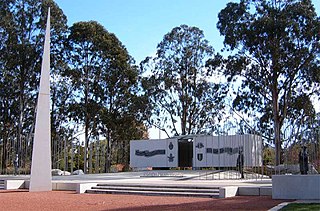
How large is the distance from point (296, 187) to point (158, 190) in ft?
16.5

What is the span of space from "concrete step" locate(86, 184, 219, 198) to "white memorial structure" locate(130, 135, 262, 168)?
10.8 metres

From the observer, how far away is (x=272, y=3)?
106ft

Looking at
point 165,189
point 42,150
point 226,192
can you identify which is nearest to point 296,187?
point 226,192

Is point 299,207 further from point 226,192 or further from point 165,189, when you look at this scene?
point 165,189

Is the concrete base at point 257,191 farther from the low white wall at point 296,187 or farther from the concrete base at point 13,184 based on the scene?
the concrete base at point 13,184

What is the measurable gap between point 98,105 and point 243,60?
14.1 meters

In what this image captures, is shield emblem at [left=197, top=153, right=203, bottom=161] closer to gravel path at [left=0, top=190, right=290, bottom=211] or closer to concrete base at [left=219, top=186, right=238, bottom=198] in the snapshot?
concrete base at [left=219, top=186, right=238, bottom=198]

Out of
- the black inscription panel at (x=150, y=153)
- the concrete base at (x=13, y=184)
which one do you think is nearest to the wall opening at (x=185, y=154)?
the black inscription panel at (x=150, y=153)

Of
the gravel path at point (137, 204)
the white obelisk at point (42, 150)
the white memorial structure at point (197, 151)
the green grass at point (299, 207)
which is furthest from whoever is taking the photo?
the white memorial structure at point (197, 151)

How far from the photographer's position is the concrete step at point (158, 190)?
14578 mm

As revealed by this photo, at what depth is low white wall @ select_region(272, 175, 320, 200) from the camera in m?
12.7

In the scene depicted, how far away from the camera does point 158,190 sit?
51.3 ft

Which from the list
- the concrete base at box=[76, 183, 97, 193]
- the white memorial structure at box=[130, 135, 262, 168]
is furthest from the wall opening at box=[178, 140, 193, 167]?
the concrete base at box=[76, 183, 97, 193]

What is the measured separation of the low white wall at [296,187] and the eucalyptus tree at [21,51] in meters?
26.3
